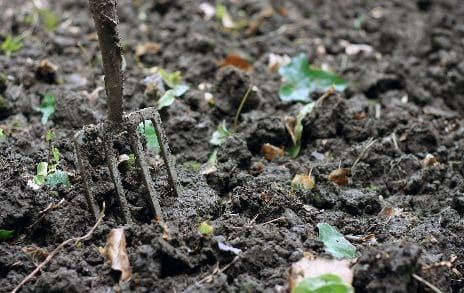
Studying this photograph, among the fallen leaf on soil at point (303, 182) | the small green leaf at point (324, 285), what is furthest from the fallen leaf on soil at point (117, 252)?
the fallen leaf on soil at point (303, 182)

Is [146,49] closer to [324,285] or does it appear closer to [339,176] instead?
[339,176]

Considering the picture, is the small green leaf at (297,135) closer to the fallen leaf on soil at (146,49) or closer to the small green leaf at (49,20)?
the fallen leaf on soil at (146,49)

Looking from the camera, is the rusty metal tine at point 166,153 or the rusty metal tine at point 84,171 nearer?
the rusty metal tine at point 84,171

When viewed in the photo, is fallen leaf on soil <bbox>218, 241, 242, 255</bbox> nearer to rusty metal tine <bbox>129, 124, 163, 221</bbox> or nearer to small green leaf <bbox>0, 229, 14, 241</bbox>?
rusty metal tine <bbox>129, 124, 163, 221</bbox>

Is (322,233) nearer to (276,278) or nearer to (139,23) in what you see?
(276,278)

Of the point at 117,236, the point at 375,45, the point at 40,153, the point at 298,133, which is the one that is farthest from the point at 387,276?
the point at 375,45

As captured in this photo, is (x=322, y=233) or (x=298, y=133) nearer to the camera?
(x=322, y=233)

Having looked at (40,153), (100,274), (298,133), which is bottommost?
(298,133)
